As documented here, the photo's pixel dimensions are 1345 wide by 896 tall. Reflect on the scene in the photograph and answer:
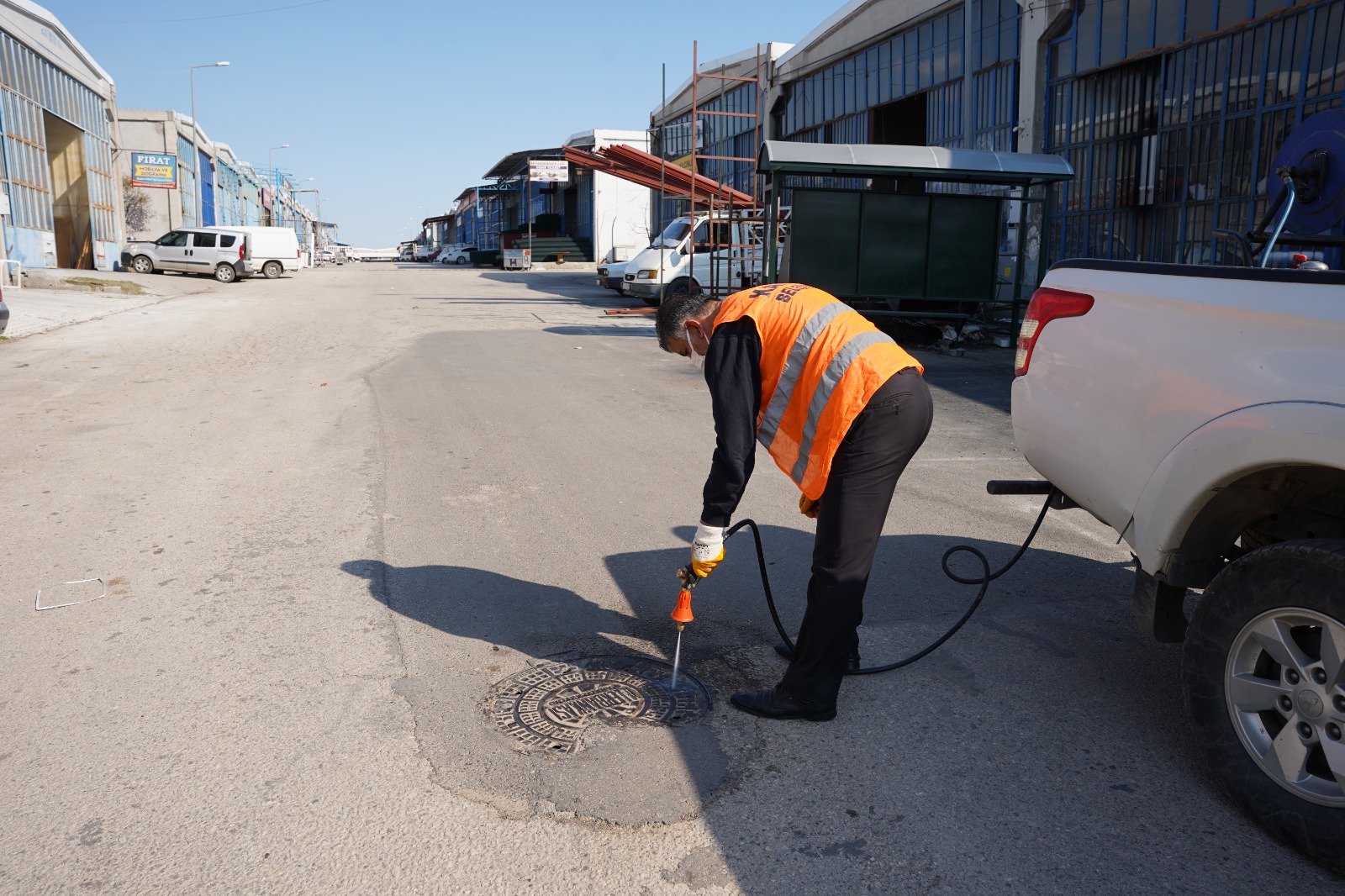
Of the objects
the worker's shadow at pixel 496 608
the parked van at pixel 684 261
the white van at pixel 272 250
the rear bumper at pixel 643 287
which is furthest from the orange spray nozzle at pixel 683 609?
the white van at pixel 272 250

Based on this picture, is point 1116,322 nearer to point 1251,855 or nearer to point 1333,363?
point 1333,363

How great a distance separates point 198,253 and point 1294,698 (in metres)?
36.9

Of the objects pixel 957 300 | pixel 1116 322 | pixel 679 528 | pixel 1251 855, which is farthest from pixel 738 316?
pixel 957 300

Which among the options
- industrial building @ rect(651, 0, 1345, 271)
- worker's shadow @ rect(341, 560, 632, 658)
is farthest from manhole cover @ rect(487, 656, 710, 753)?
industrial building @ rect(651, 0, 1345, 271)

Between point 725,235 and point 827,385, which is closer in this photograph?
point 827,385

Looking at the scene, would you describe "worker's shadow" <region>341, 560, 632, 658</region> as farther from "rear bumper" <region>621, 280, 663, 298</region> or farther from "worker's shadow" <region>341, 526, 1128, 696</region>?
"rear bumper" <region>621, 280, 663, 298</region>

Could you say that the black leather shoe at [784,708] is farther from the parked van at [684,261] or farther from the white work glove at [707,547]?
the parked van at [684,261]

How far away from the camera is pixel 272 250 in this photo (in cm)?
3616

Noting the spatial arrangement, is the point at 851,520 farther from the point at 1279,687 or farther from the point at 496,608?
the point at 496,608

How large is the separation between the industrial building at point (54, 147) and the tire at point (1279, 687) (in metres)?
27.5

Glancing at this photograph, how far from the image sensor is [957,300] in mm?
14500

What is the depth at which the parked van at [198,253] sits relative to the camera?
3409cm

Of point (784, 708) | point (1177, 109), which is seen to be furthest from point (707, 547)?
point (1177, 109)

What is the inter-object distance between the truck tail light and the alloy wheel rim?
49.1 inches
